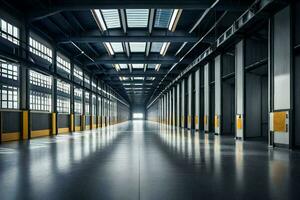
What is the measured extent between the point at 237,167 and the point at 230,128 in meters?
18.7

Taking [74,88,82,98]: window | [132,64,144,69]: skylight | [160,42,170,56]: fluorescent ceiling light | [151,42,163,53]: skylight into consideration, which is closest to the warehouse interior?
[151,42,163,53]: skylight

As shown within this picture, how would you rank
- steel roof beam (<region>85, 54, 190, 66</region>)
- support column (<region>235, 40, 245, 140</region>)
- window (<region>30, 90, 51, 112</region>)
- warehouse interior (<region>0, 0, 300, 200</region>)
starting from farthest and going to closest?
steel roof beam (<region>85, 54, 190, 66</region>), window (<region>30, 90, 51, 112</region>), support column (<region>235, 40, 245, 140</region>), warehouse interior (<region>0, 0, 300, 200</region>)

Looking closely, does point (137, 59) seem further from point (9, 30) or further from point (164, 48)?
point (9, 30)

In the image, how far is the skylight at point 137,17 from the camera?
779 inches

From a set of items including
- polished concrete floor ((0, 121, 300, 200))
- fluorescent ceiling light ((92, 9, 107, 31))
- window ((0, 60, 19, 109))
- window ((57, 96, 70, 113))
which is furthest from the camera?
window ((57, 96, 70, 113))

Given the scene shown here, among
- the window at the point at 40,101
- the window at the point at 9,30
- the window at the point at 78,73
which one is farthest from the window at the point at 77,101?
the window at the point at 9,30

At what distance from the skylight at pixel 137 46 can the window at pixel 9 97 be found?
1268cm

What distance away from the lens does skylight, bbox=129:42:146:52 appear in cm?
2876

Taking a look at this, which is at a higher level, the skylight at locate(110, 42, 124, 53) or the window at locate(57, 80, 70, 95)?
the skylight at locate(110, 42, 124, 53)

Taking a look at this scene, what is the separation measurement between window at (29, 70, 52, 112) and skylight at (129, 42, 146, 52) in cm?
934

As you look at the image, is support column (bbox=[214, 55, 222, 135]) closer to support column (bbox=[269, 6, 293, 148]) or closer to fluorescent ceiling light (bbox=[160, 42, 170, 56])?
fluorescent ceiling light (bbox=[160, 42, 170, 56])

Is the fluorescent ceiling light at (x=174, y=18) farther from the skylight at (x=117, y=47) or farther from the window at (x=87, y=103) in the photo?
the window at (x=87, y=103)

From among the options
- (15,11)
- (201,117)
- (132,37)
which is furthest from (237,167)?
(201,117)

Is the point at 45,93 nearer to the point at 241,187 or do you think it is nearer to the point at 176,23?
the point at 176,23
